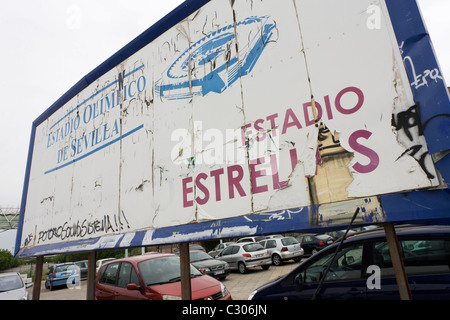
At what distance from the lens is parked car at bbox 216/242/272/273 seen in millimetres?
12422

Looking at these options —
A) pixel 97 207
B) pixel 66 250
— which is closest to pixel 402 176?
pixel 97 207

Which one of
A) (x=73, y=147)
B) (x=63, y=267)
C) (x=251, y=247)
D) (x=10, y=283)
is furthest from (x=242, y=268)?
(x=63, y=267)

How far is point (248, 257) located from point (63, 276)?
10610 millimetres

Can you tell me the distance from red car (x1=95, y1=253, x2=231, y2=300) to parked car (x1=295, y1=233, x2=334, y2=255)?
395 inches

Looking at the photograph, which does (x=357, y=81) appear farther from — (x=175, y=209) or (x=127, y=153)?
(x=127, y=153)

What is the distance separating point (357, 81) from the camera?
1.75 m

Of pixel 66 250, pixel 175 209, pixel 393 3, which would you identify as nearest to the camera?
pixel 393 3

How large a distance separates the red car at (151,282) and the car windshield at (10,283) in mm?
4207

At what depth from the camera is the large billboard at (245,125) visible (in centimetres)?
164

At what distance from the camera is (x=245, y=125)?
2246 millimetres

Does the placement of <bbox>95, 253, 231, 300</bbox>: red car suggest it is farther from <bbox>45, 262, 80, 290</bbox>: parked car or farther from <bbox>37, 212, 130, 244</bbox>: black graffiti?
<bbox>45, 262, 80, 290</bbox>: parked car

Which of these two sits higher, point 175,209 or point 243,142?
point 243,142

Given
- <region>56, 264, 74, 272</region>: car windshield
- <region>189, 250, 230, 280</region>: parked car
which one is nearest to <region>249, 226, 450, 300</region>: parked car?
<region>189, 250, 230, 280</region>: parked car
